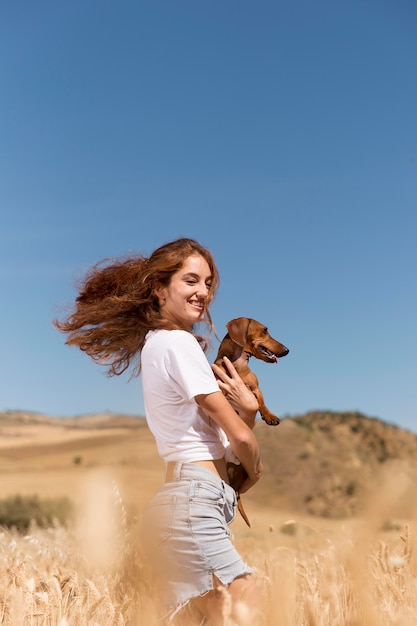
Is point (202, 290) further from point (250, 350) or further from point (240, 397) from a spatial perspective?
point (240, 397)

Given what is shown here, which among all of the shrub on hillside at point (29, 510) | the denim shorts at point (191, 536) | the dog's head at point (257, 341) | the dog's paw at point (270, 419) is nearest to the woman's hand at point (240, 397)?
the dog's paw at point (270, 419)

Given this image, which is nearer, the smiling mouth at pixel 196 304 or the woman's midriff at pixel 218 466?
the woman's midriff at pixel 218 466

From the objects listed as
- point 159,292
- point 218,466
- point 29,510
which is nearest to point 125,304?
point 159,292

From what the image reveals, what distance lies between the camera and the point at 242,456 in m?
3.81

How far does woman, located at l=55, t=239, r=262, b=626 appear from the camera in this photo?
146 inches

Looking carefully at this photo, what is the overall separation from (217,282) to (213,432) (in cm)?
107

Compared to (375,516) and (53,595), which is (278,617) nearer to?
(375,516)

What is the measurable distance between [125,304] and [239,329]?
2.41 feet

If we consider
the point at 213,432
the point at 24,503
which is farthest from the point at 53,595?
the point at 24,503

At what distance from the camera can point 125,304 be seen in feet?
15.0

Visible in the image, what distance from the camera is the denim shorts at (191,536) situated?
3.70 meters

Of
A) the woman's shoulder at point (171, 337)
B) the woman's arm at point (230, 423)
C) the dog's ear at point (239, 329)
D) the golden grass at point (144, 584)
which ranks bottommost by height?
the golden grass at point (144, 584)

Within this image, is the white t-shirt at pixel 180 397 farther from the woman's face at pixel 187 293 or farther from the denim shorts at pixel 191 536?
the woman's face at pixel 187 293

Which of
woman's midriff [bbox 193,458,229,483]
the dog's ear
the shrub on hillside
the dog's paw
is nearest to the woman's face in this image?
the dog's ear
